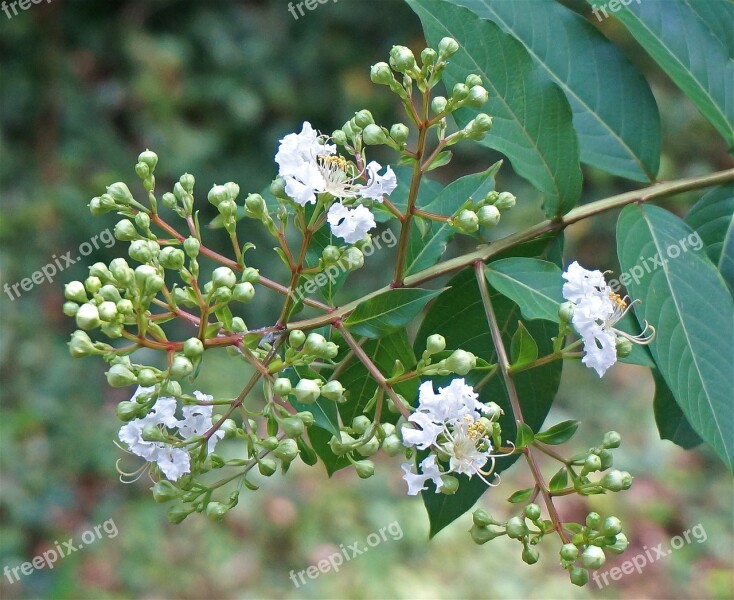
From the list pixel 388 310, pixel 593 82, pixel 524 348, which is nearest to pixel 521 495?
pixel 524 348

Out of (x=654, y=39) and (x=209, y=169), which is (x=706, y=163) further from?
(x=654, y=39)

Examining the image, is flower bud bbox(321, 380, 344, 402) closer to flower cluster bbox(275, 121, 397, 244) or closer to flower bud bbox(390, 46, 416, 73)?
flower cluster bbox(275, 121, 397, 244)

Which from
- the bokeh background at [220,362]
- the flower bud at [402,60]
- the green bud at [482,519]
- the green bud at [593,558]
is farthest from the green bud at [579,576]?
the bokeh background at [220,362]

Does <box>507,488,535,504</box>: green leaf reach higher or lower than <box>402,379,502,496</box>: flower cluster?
lower

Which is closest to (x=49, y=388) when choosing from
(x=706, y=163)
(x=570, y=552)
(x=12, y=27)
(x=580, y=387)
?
(x=12, y=27)

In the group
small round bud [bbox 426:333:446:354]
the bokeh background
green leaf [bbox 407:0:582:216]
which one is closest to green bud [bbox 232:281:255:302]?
small round bud [bbox 426:333:446:354]
